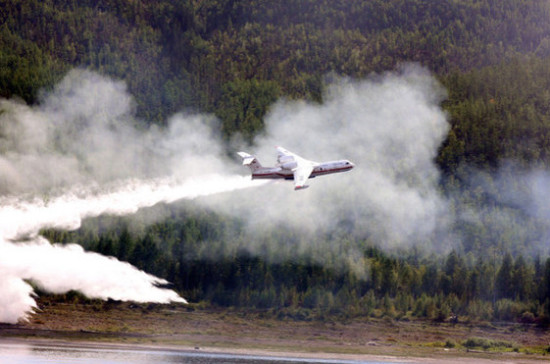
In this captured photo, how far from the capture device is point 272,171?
290ft

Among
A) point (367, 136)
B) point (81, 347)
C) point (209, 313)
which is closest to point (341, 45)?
point (367, 136)

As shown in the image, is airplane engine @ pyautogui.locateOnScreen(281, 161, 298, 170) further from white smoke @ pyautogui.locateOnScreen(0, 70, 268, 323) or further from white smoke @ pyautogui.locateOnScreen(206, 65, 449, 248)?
white smoke @ pyautogui.locateOnScreen(206, 65, 449, 248)

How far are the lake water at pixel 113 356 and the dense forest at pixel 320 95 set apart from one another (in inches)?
536

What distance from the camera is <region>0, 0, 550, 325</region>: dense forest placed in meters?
99.0

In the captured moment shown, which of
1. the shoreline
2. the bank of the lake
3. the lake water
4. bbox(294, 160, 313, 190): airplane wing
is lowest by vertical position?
the lake water

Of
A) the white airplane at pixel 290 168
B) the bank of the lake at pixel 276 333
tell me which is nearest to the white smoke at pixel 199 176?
the bank of the lake at pixel 276 333

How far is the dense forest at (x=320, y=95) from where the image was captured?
99000 millimetres

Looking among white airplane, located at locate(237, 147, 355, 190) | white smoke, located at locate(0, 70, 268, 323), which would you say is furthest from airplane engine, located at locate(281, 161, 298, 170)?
white smoke, located at locate(0, 70, 268, 323)

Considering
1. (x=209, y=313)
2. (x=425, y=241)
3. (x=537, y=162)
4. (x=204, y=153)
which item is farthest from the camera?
(x=537, y=162)

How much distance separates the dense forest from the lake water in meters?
13.6

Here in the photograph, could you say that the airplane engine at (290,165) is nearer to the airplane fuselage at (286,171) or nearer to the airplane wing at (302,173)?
the airplane fuselage at (286,171)

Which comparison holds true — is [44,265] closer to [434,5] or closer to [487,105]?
[487,105]

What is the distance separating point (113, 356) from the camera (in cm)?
7969

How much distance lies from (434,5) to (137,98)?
228ft
